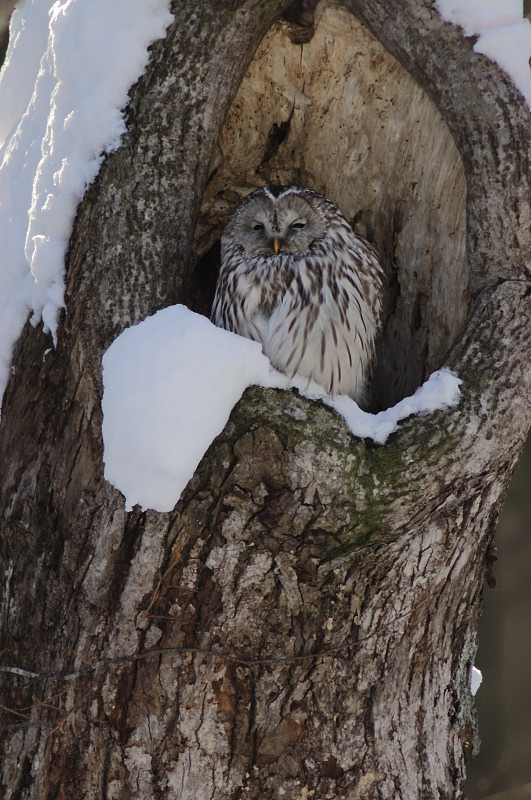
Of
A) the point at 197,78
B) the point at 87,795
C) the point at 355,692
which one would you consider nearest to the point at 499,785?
the point at 355,692

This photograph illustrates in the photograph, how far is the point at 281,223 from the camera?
3035 mm

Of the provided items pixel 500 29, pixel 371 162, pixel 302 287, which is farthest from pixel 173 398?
pixel 500 29

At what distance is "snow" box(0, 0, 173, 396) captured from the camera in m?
2.70

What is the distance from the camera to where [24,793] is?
2.39 m

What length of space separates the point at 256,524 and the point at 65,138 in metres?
1.47

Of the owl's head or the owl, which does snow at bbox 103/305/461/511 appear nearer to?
the owl

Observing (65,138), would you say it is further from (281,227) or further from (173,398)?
(173,398)

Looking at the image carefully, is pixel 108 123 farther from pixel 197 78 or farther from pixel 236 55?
pixel 236 55

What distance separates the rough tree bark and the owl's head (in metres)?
0.32

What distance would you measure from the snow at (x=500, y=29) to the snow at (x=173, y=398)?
1.07m

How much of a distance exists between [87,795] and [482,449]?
1.52 metres

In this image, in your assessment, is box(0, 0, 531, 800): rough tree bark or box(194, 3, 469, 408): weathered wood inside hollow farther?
box(194, 3, 469, 408): weathered wood inside hollow

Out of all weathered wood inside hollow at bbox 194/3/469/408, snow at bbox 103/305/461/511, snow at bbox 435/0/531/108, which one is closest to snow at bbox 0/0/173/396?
snow at bbox 103/305/461/511

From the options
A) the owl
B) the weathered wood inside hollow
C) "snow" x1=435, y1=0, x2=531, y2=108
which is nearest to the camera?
"snow" x1=435, y1=0, x2=531, y2=108
